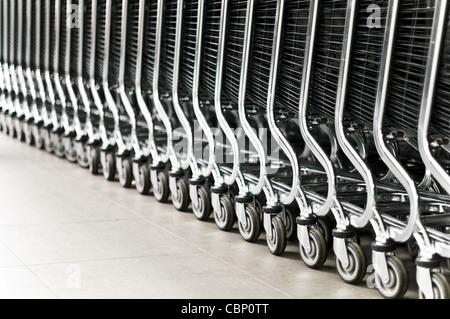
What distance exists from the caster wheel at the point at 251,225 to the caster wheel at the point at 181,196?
2.58 feet

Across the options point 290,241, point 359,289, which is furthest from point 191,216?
point 359,289

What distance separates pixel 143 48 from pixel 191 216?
51.1 inches

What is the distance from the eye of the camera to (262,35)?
448 cm

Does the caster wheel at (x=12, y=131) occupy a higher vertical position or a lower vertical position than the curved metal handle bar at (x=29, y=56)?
lower

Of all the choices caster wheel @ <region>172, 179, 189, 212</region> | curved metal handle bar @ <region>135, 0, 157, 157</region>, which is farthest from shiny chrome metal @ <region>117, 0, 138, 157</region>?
caster wheel @ <region>172, 179, 189, 212</region>

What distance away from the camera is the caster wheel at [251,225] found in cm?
442

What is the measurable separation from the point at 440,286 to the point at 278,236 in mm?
1145

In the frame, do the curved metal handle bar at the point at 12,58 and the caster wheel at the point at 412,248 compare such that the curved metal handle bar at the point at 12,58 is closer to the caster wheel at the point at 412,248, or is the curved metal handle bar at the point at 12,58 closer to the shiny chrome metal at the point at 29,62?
the shiny chrome metal at the point at 29,62

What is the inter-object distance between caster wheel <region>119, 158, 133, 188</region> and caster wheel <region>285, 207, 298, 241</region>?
1.70 m

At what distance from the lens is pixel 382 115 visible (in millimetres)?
3545

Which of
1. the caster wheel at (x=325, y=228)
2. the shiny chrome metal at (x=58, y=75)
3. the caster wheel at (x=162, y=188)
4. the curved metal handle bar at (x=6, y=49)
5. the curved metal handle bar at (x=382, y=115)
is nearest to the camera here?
the curved metal handle bar at (x=382, y=115)

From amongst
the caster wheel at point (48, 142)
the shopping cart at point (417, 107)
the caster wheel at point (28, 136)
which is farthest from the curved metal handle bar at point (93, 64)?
the shopping cart at point (417, 107)

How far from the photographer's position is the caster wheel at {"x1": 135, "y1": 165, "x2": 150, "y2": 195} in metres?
5.68

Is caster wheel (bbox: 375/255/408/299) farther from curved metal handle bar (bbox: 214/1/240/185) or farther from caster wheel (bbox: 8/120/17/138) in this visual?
caster wheel (bbox: 8/120/17/138)
